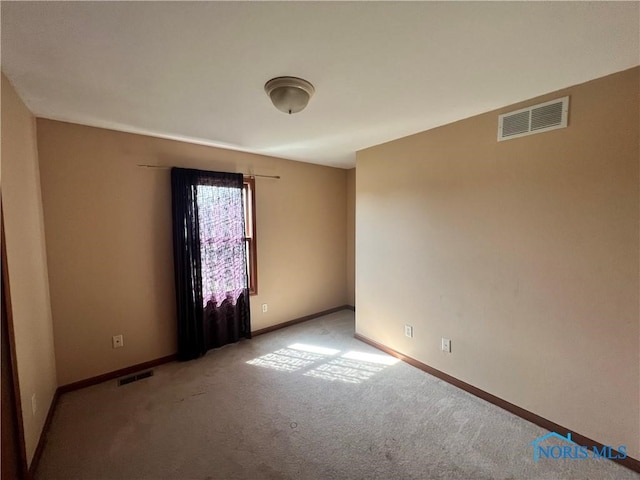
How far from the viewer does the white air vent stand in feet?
5.97

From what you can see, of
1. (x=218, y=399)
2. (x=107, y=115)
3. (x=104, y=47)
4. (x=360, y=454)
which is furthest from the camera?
(x=218, y=399)

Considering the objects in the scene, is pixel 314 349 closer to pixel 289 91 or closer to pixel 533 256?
pixel 533 256

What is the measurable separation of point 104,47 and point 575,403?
11.2ft

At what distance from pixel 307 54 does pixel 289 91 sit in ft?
0.95

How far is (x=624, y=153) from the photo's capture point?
162 centimetres

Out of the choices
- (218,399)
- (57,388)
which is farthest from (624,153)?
(57,388)

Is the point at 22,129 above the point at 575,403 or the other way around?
above


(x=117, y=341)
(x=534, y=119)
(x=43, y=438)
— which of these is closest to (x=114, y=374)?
(x=117, y=341)

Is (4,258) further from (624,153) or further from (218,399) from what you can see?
(624,153)

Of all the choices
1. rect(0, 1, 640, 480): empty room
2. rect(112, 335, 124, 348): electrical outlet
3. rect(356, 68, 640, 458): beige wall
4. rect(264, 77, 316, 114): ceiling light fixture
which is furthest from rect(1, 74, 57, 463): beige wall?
rect(356, 68, 640, 458): beige wall

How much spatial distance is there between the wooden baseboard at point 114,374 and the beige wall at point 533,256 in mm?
2502

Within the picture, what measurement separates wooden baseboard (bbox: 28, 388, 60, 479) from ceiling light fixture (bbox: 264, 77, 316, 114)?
8.60 ft

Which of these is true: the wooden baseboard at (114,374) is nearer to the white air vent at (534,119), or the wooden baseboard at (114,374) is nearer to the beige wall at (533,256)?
the beige wall at (533,256)

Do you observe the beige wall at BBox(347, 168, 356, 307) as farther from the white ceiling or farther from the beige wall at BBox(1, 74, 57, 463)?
the beige wall at BBox(1, 74, 57, 463)
